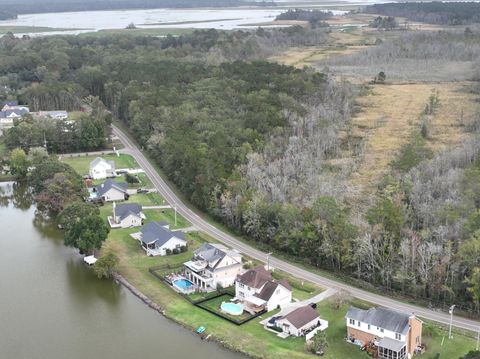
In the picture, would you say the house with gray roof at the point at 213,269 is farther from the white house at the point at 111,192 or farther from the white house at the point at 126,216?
the white house at the point at 111,192

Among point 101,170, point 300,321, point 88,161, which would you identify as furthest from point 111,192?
point 300,321

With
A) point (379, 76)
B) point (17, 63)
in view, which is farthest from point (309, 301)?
point (17, 63)

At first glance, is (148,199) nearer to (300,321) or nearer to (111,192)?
(111,192)

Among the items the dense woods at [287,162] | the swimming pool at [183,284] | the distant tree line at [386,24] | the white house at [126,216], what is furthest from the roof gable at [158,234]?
the distant tree line at [386,24]

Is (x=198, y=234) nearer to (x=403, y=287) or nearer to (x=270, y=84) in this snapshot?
(x=403, y=287)

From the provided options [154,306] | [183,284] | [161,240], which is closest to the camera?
[154,306]

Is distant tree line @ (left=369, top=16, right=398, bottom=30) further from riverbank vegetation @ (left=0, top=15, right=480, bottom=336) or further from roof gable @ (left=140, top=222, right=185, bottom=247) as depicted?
roof gable @ (left=140, top=222, right=185, bottom=247)
